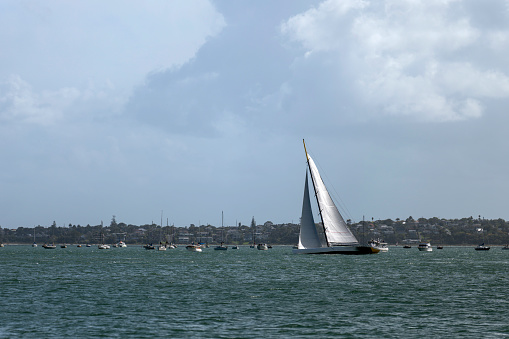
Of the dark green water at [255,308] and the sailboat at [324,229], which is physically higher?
the sailboat at [324,229]

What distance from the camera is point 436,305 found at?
45.3 metres

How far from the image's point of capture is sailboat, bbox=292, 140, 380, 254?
11288 cm

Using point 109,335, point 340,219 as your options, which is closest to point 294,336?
point 109,335

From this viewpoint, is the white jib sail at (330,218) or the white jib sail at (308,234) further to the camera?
the white jib sail at (330,218)

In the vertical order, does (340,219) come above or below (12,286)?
above

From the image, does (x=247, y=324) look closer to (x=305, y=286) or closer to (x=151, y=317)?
(x=151, y=317)

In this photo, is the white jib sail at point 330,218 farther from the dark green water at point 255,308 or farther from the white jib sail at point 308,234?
the dark green water at point 255,308

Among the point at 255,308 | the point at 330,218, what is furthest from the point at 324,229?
the point at 255,308

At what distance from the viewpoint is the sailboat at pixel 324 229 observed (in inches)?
4444

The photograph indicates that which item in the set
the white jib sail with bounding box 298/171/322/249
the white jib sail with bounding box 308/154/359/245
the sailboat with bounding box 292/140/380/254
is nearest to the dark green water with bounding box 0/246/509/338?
the sailboat with bounding box 292/140/380/254

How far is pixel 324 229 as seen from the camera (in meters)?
115

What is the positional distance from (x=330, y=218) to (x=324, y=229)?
3269mm

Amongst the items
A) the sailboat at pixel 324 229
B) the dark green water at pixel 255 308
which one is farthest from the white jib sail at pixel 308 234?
the dark green water at pixel 255 308

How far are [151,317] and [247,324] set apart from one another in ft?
22.7
